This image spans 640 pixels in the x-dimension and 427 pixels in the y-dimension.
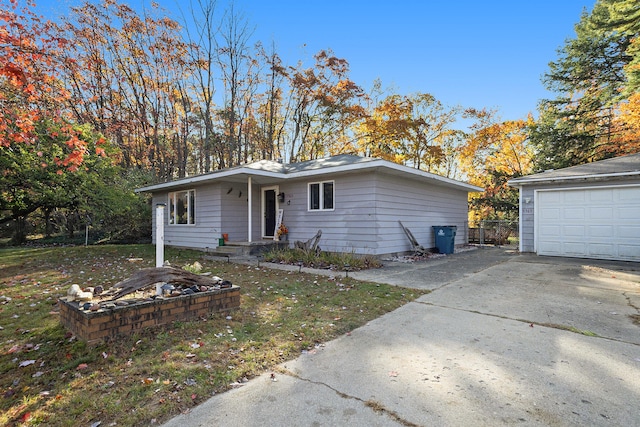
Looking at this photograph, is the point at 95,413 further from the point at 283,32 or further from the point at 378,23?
the point at 283,32

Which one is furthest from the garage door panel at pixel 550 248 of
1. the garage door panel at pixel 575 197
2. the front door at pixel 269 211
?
the front door at pixel 269 211

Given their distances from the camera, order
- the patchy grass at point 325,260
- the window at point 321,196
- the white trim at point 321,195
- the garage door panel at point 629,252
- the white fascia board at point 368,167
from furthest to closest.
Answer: the window at point 321,196, the white trim at point 321,195, the garage door panel at point 629,252, the white fascia board at point 368,167, the patchy grass at point 325,260

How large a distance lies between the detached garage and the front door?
815 cm

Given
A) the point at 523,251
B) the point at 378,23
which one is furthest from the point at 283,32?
the point at 523,251

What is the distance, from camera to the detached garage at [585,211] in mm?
8367

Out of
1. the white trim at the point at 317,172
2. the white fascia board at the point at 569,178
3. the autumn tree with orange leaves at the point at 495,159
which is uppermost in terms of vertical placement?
the autumn tree with orange leaves at the point at 495,159

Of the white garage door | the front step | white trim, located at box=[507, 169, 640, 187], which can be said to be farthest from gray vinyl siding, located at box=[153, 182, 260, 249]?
the white garage door

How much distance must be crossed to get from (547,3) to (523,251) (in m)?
8.70

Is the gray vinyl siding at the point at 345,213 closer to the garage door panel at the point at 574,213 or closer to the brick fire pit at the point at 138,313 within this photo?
the garage door panel at the point at 574,213

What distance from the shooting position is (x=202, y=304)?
12.6ft

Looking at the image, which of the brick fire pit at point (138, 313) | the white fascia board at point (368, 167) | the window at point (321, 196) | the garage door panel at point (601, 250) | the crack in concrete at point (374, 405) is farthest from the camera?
the window at point (321, 196)

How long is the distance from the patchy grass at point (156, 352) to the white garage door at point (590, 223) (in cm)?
709

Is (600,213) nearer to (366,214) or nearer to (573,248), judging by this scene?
(573,248)

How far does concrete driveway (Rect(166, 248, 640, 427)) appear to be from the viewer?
6.53 ft
